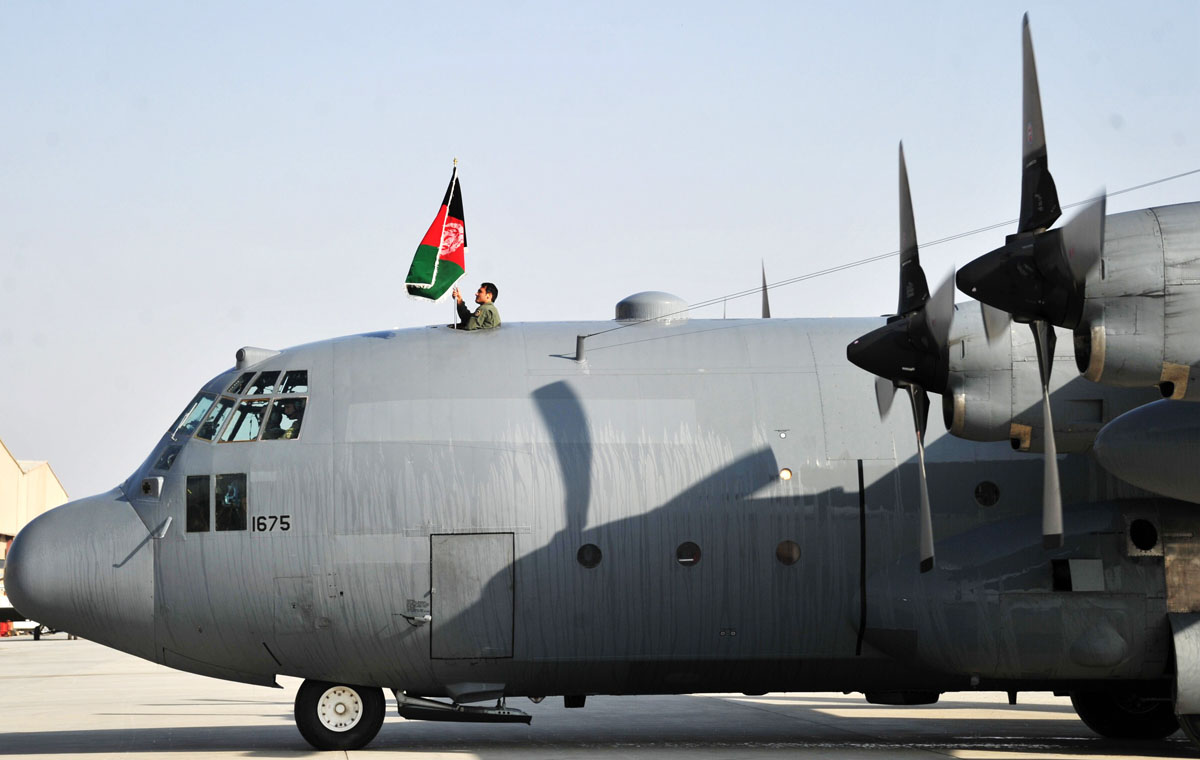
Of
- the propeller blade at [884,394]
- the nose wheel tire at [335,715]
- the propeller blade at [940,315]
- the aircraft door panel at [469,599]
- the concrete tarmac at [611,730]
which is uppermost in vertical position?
the propeller blade at [940,315]

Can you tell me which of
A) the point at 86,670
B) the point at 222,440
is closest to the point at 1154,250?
the point at 222,440

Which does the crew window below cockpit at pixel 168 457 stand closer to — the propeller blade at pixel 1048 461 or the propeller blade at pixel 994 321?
the propeller blade at pixel 994 321

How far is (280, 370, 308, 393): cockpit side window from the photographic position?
50.3 ft

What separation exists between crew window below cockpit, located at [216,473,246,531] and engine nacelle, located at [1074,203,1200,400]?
915 cm

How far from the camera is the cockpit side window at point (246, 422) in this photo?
15117mm

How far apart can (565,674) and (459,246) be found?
221 inches

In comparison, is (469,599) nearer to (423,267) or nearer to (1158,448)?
(423,267)

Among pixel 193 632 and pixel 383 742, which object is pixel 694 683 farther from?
pixel 193 632

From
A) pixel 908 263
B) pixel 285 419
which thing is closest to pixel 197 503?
pixel 285 419

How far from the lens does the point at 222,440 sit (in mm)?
15117

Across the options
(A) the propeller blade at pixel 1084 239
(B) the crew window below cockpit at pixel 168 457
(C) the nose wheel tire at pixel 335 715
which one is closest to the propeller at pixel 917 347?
(A) the propeller blade at pixel 1084 239

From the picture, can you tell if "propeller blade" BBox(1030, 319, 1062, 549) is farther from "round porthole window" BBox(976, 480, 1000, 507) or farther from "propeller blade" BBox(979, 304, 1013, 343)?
"round porthole window" BBox(976, 480, 1000, 507)

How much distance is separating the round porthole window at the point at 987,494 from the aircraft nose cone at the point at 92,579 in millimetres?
9472

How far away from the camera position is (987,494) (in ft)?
49.2
